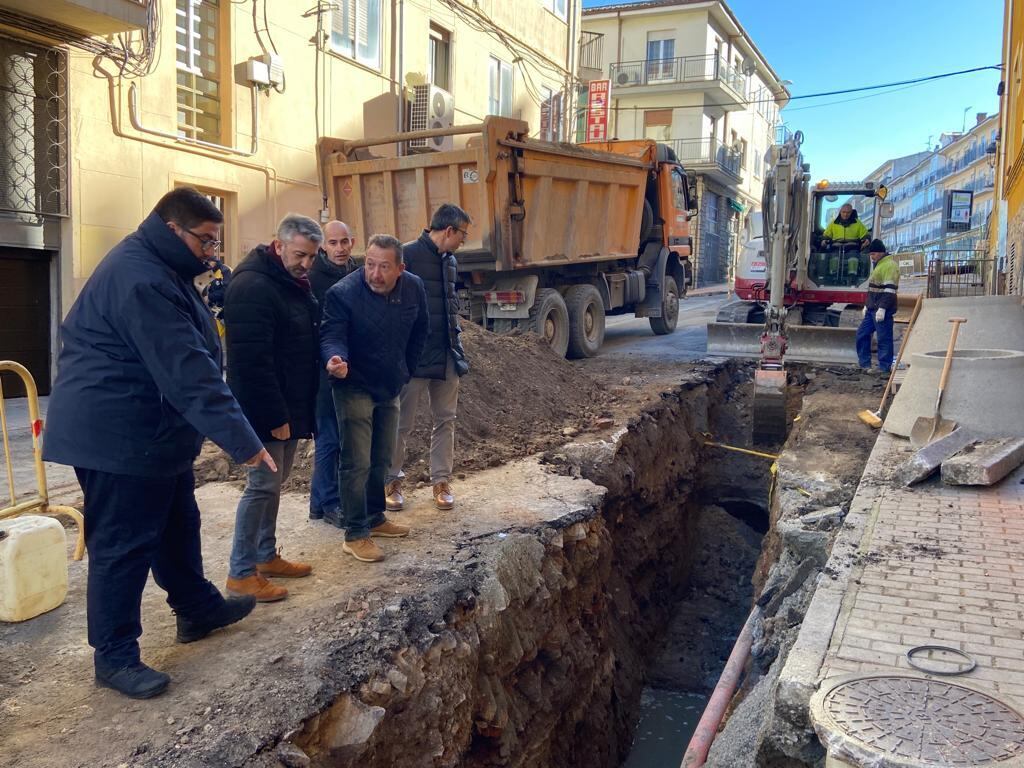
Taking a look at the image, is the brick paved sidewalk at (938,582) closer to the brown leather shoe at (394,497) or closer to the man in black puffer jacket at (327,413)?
the brown leather shoe at (394,497)

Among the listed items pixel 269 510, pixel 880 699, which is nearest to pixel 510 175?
pixel 269 510

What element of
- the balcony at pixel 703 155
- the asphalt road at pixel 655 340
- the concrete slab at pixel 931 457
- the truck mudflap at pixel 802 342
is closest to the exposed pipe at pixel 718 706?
the concrete slab at pixel 931 457

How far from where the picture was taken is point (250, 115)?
11.5 m

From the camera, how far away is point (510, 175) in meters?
9.37

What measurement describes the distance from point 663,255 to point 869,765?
11.8 metres

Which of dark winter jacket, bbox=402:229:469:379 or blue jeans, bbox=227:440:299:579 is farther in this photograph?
dark winter jacket, bbox=402:229:469:379

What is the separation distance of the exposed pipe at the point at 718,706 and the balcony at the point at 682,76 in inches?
1177

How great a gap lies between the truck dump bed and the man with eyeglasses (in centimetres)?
646

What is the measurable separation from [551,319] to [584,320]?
0.81m

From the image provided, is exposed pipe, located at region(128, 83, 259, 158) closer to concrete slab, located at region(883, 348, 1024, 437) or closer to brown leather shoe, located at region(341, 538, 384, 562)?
brown leather shoe, located at region(341, 538, 384, 562)

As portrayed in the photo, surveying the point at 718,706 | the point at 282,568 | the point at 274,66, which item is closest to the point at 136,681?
the point at 282,568

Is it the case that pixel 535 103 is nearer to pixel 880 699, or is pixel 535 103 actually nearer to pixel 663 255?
pixel 663 255

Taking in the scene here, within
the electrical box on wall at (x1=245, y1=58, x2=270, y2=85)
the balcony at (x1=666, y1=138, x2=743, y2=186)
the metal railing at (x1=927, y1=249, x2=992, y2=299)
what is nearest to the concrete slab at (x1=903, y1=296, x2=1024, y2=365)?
the metal railing at (x1=927, y1=249, x2=992, y2=299)

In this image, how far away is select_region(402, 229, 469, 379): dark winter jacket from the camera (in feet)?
16.0
